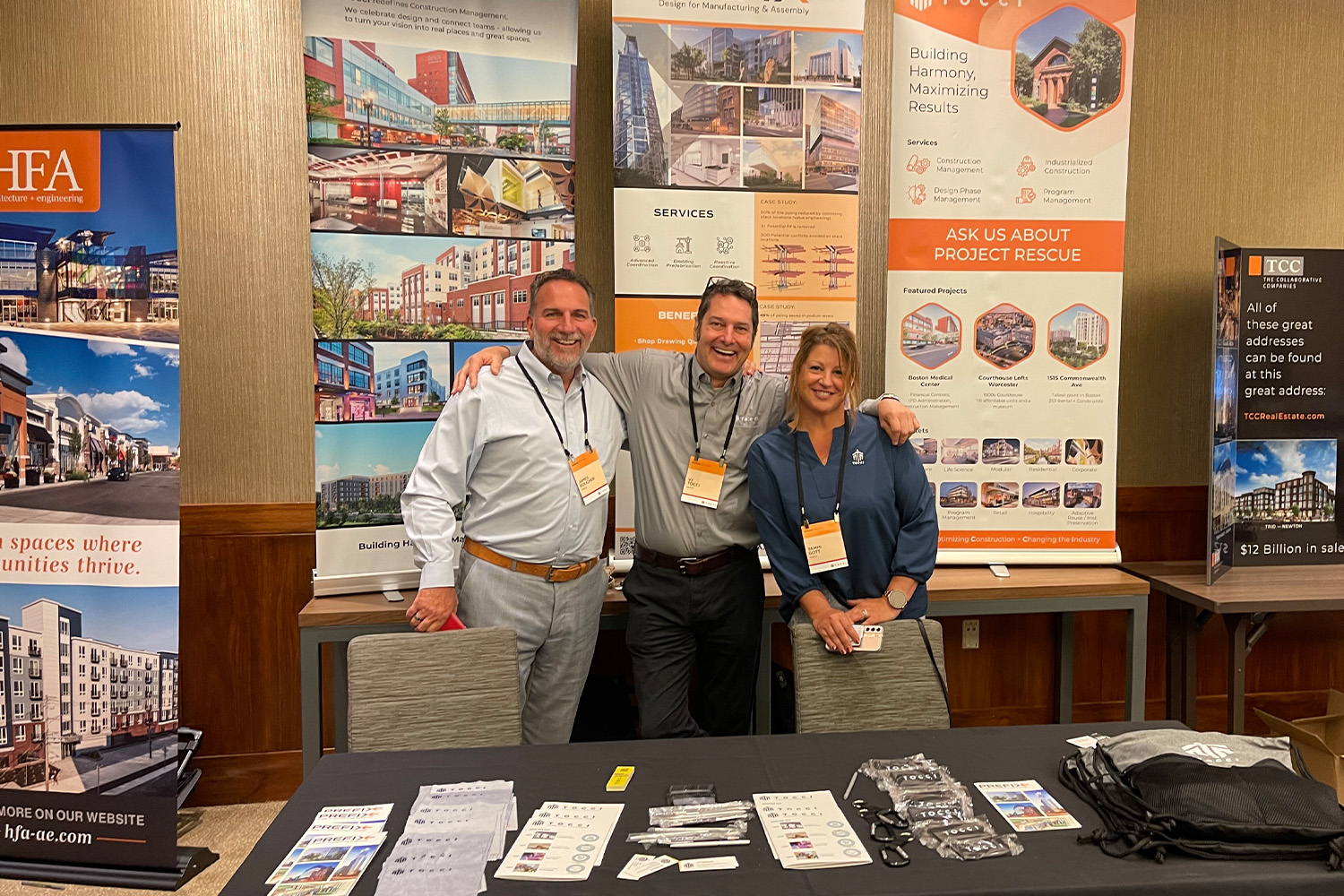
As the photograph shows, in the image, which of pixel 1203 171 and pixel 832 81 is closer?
pixel 832 81

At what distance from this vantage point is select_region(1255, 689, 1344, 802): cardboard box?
328 cm

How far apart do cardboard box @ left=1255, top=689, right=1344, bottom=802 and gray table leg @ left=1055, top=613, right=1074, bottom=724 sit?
0.75 metres

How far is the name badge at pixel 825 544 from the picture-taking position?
8.01 feet

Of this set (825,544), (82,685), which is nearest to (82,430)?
(82,685)

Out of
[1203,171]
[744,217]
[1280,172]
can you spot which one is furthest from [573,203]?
[1280,172]

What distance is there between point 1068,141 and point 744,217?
1.35 m

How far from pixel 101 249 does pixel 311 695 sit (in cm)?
157

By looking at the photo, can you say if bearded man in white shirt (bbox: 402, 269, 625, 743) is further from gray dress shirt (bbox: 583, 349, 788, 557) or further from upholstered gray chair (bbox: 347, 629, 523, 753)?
upholstered gray chair (bbox: 347, 629, 523, 753)

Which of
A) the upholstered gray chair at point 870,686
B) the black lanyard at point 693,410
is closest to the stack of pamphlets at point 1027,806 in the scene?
the upholstered gray chair at point 870,686

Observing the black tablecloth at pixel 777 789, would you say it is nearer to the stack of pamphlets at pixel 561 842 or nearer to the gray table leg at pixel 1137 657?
the stack of pamphlets at pixel 561 842

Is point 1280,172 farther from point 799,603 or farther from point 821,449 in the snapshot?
point 799,603

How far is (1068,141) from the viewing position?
347cm

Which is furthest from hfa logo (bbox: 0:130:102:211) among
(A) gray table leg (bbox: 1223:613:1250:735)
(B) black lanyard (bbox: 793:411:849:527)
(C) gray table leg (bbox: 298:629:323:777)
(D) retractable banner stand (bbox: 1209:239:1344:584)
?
(A) gray table leg (bbox: 1223:613:1250:735)

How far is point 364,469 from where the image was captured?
309cm
